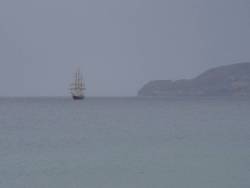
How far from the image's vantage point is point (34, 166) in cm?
2148

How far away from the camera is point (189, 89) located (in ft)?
644

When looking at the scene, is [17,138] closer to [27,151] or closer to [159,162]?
[27,151]

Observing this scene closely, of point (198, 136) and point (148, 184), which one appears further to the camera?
point (198, 136)

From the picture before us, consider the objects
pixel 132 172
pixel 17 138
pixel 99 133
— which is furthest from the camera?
pixel 99 133

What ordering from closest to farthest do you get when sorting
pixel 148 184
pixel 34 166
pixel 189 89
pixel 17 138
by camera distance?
pixel 148 184 → pixel 34 166 → pixel 17 138 → pixel 189 89

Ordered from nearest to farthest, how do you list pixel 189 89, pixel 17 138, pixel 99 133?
pixel 17 138 < pixel 99 133 < pixel 189 89

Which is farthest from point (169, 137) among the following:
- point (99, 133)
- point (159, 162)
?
point (159, 162)

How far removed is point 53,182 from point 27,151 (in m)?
8.75

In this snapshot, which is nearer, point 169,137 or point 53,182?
point 53,182

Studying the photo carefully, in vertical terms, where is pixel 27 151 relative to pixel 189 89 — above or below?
below

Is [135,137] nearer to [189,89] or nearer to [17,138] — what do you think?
[17,138]

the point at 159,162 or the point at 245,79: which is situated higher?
the point at 245,79

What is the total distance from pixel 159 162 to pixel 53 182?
577cm

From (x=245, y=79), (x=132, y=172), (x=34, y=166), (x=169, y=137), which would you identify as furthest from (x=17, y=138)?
(x=245, y=79)
